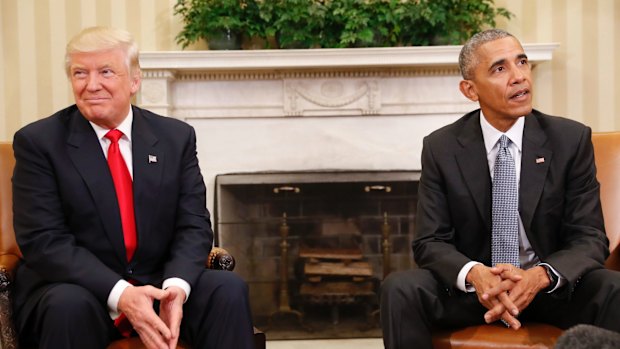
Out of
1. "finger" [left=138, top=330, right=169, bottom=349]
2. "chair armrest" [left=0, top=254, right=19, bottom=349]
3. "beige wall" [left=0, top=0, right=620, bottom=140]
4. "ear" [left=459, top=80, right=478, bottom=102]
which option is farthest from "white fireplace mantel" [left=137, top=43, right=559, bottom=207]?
"finger" [left=138, top=330, right=169, bottom=349]

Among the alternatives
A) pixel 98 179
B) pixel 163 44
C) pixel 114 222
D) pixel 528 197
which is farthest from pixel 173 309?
pixel 163 44

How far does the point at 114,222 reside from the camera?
7.59 feet

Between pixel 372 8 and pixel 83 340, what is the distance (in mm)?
2513

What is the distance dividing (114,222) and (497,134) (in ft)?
3.92

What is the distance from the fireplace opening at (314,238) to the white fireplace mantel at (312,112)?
0.14 meters

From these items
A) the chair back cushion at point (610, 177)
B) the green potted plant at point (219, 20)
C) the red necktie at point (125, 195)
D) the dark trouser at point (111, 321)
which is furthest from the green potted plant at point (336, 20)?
the dark trouser at point (111, 321)

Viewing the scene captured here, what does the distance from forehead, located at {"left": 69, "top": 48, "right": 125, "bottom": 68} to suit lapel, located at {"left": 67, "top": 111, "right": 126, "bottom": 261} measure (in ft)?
0.68

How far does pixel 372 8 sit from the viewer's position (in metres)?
4.03

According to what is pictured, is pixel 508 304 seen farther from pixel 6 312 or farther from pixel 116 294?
pixel 6 312

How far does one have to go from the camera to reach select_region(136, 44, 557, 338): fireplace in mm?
4113

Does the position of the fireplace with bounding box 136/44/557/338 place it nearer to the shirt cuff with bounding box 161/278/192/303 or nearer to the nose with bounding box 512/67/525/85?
the nose with bounding box 512/67/525/85

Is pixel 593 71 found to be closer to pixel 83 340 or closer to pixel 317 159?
pixel 317 159

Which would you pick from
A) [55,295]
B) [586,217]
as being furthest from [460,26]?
[55,295]

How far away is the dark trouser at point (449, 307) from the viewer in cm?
213
